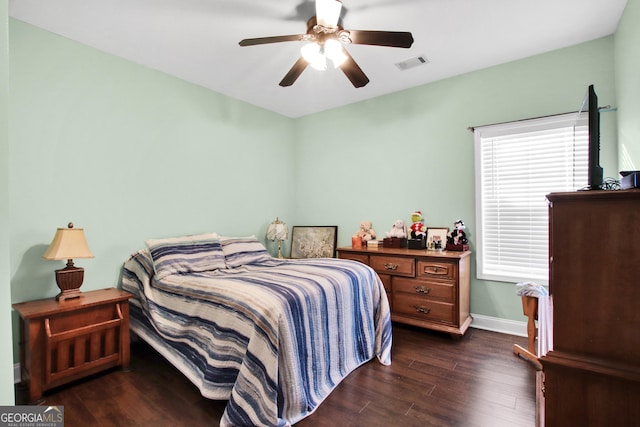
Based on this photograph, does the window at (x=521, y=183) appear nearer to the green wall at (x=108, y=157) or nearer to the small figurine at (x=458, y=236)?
the small figurine at (x=458, y=236)

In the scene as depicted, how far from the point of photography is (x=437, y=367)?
2354 millimetres

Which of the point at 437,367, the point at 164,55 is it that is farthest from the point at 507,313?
the point at 164,55

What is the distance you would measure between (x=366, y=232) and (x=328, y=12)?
2.45m

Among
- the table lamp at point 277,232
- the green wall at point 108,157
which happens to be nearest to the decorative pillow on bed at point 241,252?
the green wall at point 108,157

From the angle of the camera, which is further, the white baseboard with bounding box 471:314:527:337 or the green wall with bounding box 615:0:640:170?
the white baseboard with bounding box 471:314:527:337

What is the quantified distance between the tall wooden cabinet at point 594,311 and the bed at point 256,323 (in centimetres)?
121

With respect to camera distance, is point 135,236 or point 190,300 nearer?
point 190,300

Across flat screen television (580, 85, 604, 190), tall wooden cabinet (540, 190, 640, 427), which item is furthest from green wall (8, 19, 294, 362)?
flat screen television (580, 85, 604, 190)

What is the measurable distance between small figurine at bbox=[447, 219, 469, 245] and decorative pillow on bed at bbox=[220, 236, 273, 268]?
1908 mm

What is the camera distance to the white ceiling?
2.14 meters

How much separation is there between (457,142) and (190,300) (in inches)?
116

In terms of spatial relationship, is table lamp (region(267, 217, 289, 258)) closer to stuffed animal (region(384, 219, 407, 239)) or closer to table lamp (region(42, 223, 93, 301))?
stuffed animal (region(384, 219, 407, 239))

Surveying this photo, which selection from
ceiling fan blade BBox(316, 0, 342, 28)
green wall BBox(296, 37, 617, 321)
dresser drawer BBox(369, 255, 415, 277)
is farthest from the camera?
dresser drawer BBox(369, 255, 415, 277)

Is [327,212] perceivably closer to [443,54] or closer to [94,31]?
[443,54]
